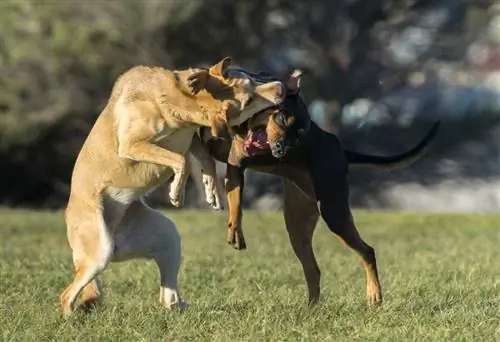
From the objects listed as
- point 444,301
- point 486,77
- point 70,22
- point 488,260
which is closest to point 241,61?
point 70,22

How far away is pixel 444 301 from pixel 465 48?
15.2 meters

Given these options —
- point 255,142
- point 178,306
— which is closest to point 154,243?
point 178,306

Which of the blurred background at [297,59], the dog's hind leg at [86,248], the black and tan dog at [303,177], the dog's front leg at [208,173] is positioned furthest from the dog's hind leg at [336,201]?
the blurred background at [297,59]

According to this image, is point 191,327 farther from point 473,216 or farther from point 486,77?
point 486,77

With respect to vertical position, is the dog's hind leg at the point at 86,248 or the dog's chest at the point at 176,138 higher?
the dog's chest at the point at 176,138

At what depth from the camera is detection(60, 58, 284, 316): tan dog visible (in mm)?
5688

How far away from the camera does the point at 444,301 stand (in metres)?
6.37

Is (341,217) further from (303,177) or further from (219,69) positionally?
(219,69)

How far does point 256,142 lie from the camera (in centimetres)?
596

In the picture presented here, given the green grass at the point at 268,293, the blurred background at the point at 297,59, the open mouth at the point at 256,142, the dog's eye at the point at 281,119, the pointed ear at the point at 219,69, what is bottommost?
the blurred background at the point at 297,59

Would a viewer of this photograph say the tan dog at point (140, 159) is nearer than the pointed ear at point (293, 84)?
Yes

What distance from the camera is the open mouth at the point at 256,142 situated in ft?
19.5

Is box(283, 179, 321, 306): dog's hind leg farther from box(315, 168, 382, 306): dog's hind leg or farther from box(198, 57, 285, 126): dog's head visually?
box(198, 57, 285, 126): dog's head

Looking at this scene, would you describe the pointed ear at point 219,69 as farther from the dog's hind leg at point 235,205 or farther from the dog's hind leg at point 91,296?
the dog's hind leg at point 91,296
